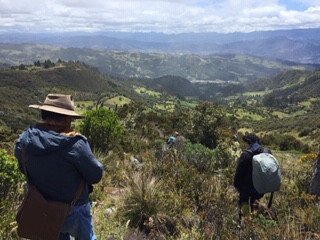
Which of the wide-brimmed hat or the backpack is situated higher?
the wide-brimmed hat

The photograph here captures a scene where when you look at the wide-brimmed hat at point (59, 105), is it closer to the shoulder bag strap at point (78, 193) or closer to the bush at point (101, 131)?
the shoulder bag strap at point (78, 193)

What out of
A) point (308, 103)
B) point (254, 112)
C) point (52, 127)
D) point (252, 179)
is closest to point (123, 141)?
point (252, 179)

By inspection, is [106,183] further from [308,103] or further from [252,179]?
[308,103]

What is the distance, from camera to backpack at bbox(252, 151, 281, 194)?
20.8 ft

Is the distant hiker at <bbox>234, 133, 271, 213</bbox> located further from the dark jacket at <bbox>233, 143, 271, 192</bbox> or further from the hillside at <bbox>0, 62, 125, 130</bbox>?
the hillside at <bbox>0, 62, 125, 130</bbox>

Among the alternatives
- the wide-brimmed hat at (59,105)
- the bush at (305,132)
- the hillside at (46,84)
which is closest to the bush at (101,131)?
the wide-brimmed hat at (59,105)

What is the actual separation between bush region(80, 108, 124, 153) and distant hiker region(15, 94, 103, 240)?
7.78 m

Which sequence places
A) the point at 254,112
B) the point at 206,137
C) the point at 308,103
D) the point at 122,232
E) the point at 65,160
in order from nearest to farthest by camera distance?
1. the point at 65,160
2. the point at 122,232
3. the point at 206,137
4. the point at 254,112
5. the point at 308,103

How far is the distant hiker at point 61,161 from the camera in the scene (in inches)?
145

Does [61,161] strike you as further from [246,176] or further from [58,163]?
[246,176]

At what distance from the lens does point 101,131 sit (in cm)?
1212

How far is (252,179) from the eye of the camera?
6.50 metres

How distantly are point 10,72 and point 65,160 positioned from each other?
545 ft

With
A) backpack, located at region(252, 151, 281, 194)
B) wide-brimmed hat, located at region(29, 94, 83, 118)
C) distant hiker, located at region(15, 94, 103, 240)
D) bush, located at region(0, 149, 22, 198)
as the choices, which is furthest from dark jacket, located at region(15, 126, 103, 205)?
backpack, located at region(252, 151, 281, 194)
